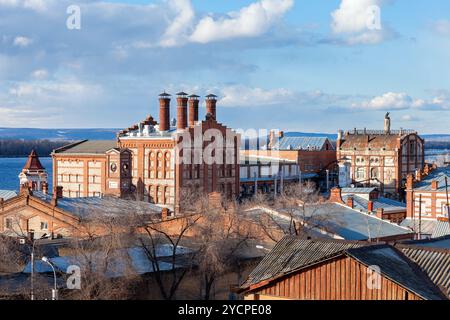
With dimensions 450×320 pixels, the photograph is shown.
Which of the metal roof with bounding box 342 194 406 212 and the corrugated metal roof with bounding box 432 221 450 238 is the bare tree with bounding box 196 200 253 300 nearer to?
the corrugated metal roof with bounding box 432 221 450 238

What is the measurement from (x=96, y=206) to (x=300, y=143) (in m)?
61.1

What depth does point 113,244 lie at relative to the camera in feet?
130

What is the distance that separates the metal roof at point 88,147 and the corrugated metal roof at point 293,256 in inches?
2224

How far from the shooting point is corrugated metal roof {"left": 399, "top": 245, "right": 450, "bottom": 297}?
2780 cm

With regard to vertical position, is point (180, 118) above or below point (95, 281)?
above

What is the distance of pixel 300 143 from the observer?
119 metres

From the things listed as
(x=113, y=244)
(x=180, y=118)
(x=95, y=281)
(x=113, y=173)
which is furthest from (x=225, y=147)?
(x=95, y=281)

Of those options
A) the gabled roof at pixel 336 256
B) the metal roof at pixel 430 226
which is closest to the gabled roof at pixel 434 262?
the gabled roof at pixel 336 256

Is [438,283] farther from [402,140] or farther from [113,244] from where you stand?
[402,140]

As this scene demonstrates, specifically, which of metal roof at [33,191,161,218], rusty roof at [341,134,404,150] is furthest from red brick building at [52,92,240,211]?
rusty roof at [341,134,404,150]

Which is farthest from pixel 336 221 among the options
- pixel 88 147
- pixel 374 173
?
pixel 374 173

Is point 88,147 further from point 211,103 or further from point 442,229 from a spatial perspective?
point 442,229

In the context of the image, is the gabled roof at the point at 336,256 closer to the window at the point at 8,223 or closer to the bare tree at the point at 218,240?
the bare tree at the point at 218,240
